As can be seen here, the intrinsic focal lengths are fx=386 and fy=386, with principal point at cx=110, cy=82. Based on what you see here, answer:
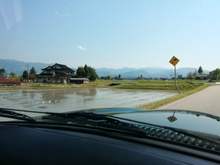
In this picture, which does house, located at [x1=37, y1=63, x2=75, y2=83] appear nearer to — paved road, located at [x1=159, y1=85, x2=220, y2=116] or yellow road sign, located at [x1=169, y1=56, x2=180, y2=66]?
yellow road sign, located at [x1=169, y1=56, x2=180, y2=66]

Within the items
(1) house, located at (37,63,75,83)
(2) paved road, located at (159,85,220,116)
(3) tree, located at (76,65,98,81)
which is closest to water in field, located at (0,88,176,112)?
(2) paved road, located at (159,85,220,116)

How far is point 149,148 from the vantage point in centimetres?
177

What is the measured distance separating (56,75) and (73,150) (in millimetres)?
109992

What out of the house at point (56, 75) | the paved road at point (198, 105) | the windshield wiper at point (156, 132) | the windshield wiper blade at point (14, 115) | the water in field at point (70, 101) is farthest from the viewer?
the house at point (56, 75)

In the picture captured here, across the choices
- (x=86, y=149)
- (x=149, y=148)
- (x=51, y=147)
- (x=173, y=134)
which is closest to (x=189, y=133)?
(x=173, y=134)

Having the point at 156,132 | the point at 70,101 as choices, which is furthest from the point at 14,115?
the point at 70,101

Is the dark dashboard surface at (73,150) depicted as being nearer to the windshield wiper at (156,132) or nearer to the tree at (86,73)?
the windshield wiper at (156,132)

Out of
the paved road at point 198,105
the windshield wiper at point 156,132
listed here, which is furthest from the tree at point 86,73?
the windshield wiper at point 156,132

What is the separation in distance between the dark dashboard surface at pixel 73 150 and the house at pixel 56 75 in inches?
3923

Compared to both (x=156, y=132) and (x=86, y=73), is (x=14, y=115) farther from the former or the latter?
(x=86, y=73)

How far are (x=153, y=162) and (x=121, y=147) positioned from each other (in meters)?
0.22

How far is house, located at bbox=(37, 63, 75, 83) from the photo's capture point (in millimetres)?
104750

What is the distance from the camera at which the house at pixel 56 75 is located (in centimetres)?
10475

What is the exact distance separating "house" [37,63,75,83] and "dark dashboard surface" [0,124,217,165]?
327 ft
